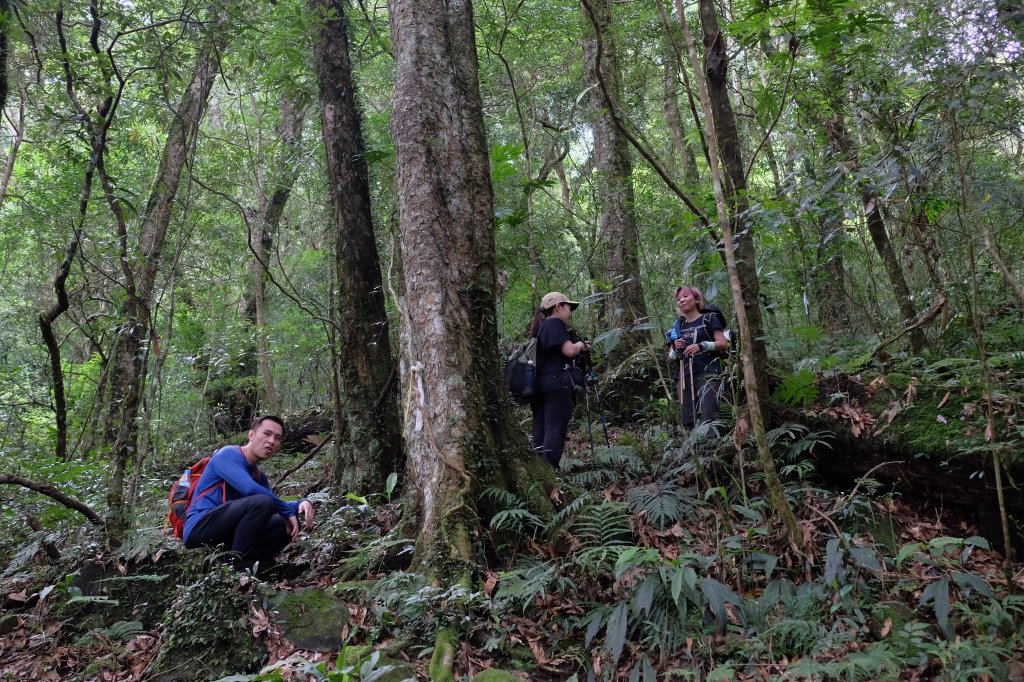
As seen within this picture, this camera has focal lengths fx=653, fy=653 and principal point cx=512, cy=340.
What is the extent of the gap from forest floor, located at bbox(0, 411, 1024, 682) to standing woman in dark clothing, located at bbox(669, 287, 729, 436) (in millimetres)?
Result: 648

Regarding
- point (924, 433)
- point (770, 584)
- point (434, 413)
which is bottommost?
point (770, 584)

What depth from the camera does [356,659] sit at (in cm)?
375

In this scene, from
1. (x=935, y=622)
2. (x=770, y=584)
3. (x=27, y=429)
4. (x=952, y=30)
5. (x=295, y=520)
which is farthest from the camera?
(x=27, y=429)

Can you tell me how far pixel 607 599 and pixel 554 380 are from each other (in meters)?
2.45

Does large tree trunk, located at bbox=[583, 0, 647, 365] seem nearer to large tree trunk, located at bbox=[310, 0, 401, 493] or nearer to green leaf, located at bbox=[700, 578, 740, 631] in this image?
large tree trunk, located at bbox=[310, 0, 401, 493]

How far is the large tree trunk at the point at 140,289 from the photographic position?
6332 millimetres

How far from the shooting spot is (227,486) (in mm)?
5309

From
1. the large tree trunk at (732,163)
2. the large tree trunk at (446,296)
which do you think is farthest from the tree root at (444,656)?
the large tree trunk at (732,163)

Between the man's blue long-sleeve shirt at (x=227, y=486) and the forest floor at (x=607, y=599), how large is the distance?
1.50 feet

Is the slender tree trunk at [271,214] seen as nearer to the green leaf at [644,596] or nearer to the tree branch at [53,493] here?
the tree branch at [53,493]

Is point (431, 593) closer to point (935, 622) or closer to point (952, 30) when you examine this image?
point (935, 622)

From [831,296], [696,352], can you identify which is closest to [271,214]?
[696,352]

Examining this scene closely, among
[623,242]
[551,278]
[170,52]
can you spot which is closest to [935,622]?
[623,242]

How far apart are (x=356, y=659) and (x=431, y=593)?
614 mm
